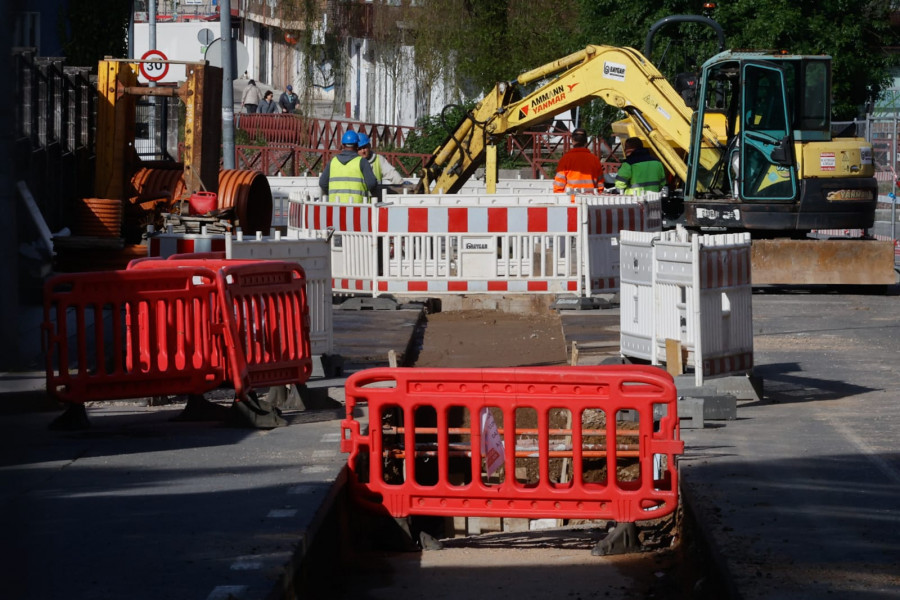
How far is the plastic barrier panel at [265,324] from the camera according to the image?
902 centimetres

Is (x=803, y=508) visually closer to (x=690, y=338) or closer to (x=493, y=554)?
(x=493, y=554)

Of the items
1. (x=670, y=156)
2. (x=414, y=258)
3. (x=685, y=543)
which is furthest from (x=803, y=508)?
(x=670, y=156)

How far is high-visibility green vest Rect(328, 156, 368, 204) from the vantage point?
18.2 meters

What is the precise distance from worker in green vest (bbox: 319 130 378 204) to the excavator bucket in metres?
5.35

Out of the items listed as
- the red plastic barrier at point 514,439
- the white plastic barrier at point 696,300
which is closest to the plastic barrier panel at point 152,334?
the red plastic barrier at point 514,439

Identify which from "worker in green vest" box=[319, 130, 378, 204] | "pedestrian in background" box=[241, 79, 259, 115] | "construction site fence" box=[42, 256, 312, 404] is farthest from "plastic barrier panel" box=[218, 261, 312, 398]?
"pedestrian in background" box=[241, 79, 259, 115]

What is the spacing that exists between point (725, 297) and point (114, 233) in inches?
460

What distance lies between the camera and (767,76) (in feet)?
63.2

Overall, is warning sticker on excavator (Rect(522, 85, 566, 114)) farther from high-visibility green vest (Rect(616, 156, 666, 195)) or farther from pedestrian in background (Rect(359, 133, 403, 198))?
pedestrian in background (Rect(359, 133, 403, 198))

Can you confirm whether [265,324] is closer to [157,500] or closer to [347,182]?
[157,500]

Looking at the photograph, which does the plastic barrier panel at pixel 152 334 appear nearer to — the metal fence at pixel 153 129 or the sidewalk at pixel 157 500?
the sidewalk at pixel 157 500

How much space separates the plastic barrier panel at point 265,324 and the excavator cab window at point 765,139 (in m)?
11.0

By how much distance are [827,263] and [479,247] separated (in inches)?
191

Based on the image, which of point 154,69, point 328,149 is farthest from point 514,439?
point 328,149
